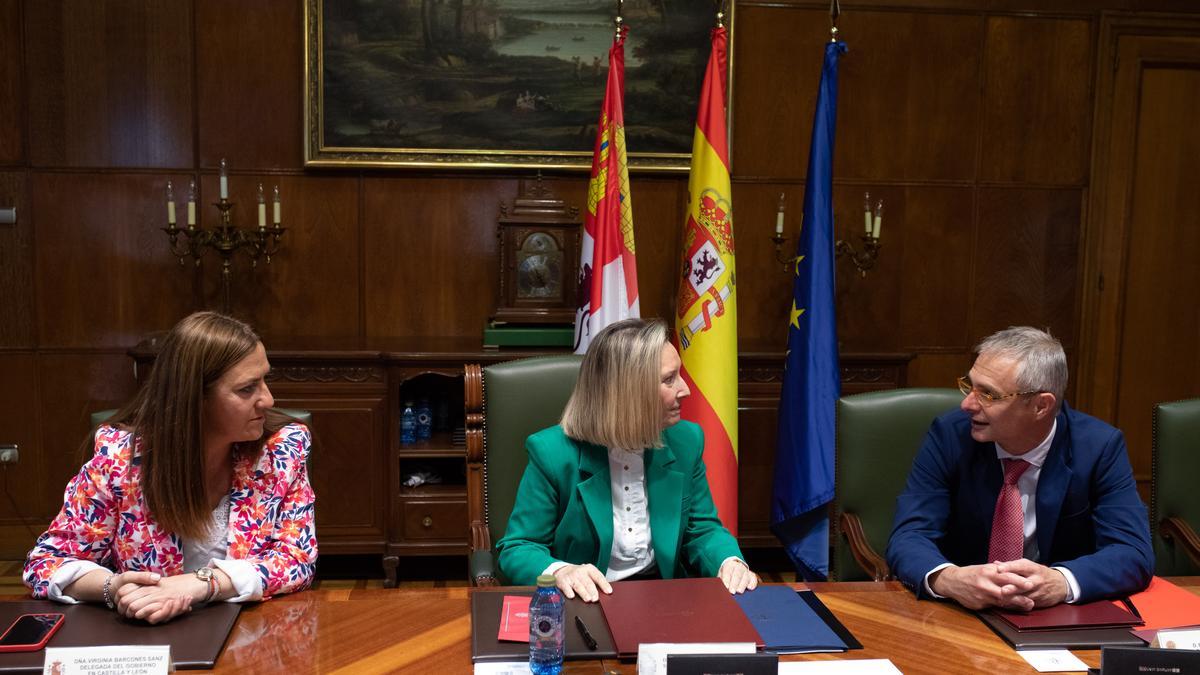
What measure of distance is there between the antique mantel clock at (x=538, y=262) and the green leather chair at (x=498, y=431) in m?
1.52

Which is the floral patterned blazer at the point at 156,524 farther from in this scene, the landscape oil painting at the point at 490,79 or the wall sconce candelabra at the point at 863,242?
the wall sconce candelabra at the point at 863,242

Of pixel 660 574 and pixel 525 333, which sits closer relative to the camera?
pixel 660 574

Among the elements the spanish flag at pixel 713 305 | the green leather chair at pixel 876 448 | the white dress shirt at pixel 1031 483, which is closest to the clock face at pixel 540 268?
the spanish flag at pixel 713 305

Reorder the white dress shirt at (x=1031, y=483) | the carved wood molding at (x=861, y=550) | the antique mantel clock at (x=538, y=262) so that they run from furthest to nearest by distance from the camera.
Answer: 1. the antique mantel clock at (x=538, y=262)
2. the carved wood molding at (x=861, y=550)
3. the white dress shirt at (x=1031, y=483)

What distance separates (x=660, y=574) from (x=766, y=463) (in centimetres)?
192

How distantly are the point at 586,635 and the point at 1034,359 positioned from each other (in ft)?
3.81

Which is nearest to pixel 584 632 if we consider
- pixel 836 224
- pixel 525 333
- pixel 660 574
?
pixel 660 574

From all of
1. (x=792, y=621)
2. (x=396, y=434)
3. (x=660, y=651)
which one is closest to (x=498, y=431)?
(x=792, y=621)

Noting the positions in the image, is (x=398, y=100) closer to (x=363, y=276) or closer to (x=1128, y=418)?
(x=363, y=276)

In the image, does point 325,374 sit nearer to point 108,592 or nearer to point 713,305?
point 713,305

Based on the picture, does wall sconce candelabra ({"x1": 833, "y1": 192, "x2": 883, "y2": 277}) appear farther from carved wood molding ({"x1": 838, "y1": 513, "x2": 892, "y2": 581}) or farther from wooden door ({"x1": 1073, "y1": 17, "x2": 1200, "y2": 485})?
carved wood molding ({"x1": 838, "y1": 513, "x2": 892, "y2": 581})

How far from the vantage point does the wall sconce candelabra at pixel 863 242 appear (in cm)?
429

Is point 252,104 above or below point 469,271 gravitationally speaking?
above

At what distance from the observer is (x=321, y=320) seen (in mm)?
4379
